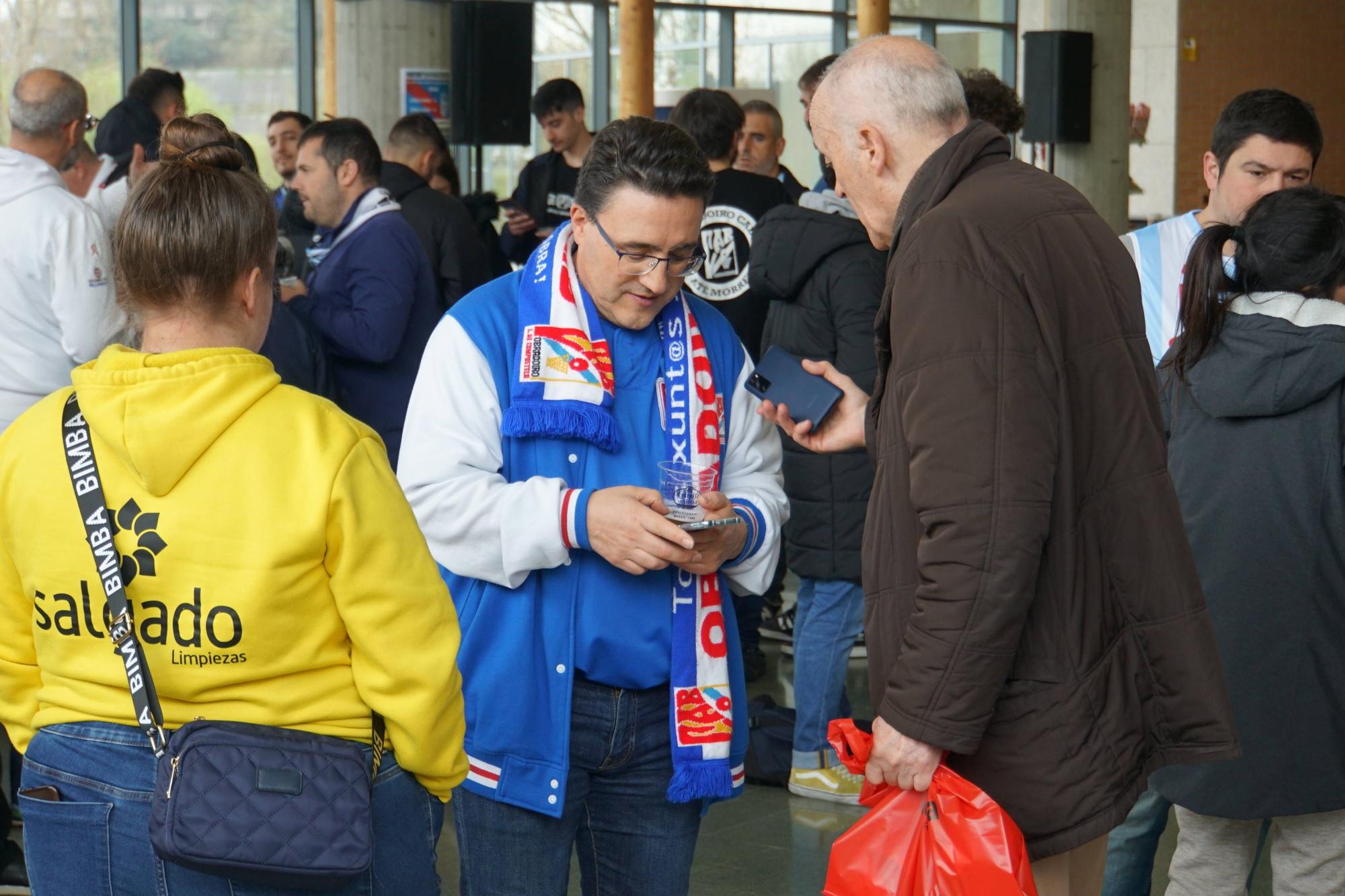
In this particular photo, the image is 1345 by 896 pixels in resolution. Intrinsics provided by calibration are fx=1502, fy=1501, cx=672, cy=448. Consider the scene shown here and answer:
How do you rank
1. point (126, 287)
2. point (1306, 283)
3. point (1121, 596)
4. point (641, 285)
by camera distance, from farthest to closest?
point (1306, 283), point (641, 285), point (1121, 596), point (126, 287)

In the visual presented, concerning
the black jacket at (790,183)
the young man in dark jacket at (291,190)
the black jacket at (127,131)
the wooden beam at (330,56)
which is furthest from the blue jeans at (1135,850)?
the wooden beam at (330,56)

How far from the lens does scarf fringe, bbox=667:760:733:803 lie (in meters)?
2.22

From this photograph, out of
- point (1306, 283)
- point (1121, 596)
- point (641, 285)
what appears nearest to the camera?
point (1121, 596)

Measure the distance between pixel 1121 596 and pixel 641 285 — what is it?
32.5 inches

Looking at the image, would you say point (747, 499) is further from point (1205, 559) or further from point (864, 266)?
point (864, 266)

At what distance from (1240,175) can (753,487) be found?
197 cm

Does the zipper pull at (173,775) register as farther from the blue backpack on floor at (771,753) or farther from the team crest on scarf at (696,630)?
the blue backpack on floor at (771,753)

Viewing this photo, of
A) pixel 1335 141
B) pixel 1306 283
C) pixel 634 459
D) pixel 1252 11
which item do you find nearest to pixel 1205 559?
pixel 1306 283

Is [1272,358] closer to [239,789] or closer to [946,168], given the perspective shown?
[946,168]

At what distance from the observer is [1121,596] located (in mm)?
2035

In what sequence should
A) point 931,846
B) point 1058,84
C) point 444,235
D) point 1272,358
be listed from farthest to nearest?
point 1058,84 < point 444,235 < point 1272,358 < point 931,846

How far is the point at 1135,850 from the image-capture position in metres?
3.08

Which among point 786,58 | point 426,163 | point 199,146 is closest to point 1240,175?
point 199,146

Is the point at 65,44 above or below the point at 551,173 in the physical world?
above
